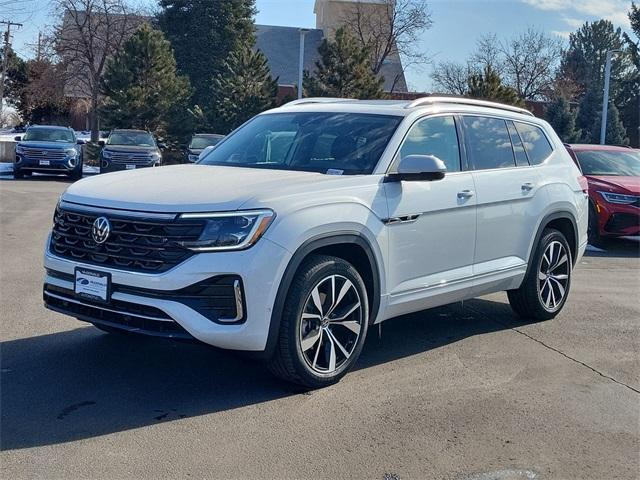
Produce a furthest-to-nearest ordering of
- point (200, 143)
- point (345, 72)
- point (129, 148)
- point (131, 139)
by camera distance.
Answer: point (345, 72)
point (200, 143)
point (131, 139)
point (129, 148)

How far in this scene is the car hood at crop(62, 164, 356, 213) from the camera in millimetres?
4492

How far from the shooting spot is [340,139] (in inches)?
227

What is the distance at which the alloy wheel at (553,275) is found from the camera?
698 cm

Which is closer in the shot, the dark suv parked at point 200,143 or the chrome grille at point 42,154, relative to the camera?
the chrome grille at point 42,154

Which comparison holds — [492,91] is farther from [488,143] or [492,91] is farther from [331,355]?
[331,355]

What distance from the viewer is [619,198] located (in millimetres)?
12086

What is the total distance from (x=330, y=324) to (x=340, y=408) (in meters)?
0.58

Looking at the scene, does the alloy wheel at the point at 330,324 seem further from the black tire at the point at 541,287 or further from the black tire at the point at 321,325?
the black tire at the point at 541,287

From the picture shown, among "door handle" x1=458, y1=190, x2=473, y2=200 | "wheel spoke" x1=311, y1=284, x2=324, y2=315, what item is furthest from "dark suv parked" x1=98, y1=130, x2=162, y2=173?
"wheel spoke" x1=311, y1=284, x2=324, y2=315

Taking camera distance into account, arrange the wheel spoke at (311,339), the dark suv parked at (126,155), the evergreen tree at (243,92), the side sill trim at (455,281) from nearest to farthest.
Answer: the wheel spoke at (311,339) → the side sill trim at (455,281) → the dark suv parked at (126,155) → the evergreen tree at (243,92)

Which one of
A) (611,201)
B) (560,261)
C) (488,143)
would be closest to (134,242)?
(488,143)

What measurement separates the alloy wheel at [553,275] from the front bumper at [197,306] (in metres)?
3.33

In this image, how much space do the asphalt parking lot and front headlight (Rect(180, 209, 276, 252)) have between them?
39.4 inches

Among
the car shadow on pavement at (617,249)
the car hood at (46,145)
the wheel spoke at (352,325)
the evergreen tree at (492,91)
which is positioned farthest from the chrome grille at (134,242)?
the evergreen tree at (492,91)
